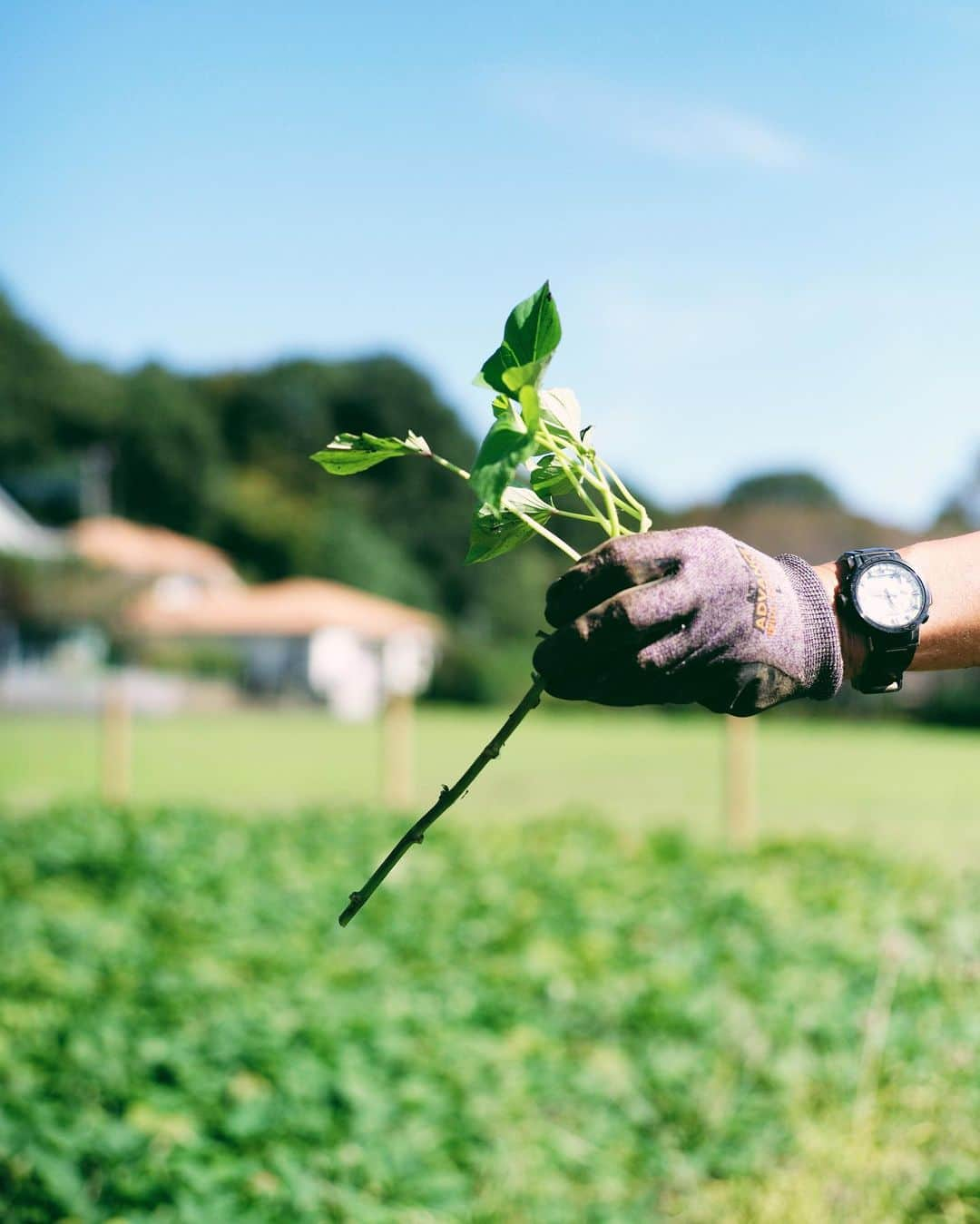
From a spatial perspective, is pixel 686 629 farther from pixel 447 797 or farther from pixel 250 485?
pixel 250 485

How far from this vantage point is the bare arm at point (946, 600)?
1.41 m

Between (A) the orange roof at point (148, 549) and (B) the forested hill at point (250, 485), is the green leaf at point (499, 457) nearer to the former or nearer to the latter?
(A) the orange roof at point (148, 549)

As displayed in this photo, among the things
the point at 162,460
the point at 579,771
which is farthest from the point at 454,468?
the point at 162,460

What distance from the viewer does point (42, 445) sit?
5022 centimetres

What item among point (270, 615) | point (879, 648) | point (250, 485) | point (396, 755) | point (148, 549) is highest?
point (250, 485)

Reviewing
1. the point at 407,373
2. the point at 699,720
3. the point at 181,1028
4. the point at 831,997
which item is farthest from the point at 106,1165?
the point at 407,373

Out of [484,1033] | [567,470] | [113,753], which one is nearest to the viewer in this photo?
[567,470]

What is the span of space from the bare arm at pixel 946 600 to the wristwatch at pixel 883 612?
2 cm

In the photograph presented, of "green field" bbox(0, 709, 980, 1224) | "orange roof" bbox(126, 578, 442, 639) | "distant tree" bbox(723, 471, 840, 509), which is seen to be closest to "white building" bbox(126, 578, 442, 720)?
"orange roof" bbox(126, 578, 442, 639)

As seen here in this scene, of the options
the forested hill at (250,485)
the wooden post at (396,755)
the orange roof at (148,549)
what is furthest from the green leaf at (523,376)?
the forested hill at (250,485)

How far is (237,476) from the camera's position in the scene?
54688mm

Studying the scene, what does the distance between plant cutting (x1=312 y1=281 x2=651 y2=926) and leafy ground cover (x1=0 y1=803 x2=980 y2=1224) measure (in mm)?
1763

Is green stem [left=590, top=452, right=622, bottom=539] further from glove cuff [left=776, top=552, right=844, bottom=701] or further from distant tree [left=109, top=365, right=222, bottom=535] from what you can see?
distant tree [left=109, top=365, right=222, bottom=535]

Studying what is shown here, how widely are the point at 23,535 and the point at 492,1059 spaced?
43535 mm
